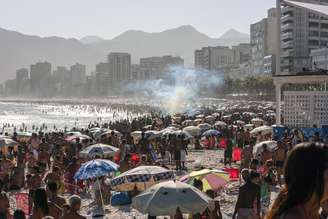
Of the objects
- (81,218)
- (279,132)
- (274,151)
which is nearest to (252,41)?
(279,132)

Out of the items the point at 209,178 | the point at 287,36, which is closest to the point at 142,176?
the point at 209,178

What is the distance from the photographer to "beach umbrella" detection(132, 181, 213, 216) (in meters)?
7.14

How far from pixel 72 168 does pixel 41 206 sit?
6895mm

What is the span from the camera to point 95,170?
11.5 m

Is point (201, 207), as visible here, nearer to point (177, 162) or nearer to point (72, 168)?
point (72, 168)

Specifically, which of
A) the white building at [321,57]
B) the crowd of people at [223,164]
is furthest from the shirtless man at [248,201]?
the white building at [321,57]

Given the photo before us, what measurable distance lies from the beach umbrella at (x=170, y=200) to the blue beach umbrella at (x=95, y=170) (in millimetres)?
4081

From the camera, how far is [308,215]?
7.43 ft

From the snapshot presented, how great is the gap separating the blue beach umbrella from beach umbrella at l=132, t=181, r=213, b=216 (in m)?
4.08

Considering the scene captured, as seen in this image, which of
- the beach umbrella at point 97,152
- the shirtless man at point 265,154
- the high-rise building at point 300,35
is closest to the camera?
the shirtless man at point 265,154

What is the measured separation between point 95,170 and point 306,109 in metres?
17.3

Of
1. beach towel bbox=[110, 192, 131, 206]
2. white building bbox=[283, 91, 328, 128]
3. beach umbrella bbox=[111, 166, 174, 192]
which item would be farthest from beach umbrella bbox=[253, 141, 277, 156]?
white building bbox=[283, 91, 328, 128]

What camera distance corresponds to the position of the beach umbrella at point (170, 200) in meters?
7.14

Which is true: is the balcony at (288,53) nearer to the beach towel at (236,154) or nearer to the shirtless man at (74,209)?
the beach towel at (236,154)
